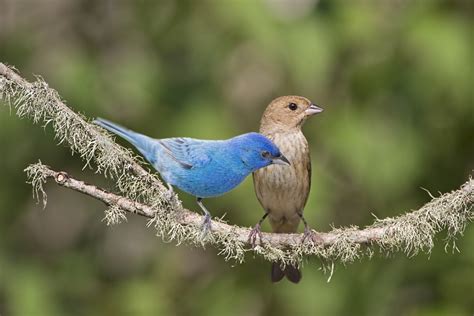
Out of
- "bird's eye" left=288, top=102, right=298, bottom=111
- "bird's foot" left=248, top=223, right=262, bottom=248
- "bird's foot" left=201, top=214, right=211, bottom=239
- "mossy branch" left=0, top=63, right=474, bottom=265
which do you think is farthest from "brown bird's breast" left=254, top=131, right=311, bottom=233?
"bird's foot" left=201, top=214, right=211, bottom=239

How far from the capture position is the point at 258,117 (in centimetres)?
597

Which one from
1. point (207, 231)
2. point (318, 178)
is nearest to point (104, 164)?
point (207, 231)

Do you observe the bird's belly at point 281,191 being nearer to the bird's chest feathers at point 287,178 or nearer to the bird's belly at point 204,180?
the bird's chest feathers at point 287,178

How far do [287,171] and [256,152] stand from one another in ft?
4.97

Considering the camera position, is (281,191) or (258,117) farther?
(258,117)

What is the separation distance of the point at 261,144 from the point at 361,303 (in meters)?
2.55

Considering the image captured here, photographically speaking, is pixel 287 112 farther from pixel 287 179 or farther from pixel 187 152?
pixel 187 152

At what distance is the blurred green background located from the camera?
212 inches

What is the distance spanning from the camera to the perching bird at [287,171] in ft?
14.7

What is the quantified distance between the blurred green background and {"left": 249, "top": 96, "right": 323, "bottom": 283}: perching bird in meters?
0.31

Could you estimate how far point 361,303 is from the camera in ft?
18.2

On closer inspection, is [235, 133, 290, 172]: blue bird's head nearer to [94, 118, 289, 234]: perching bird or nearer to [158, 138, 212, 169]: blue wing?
[94, 118, 289, 234]: perching bird

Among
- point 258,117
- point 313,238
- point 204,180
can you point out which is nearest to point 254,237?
point 313,238

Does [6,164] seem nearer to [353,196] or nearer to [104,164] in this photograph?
[353,196]
